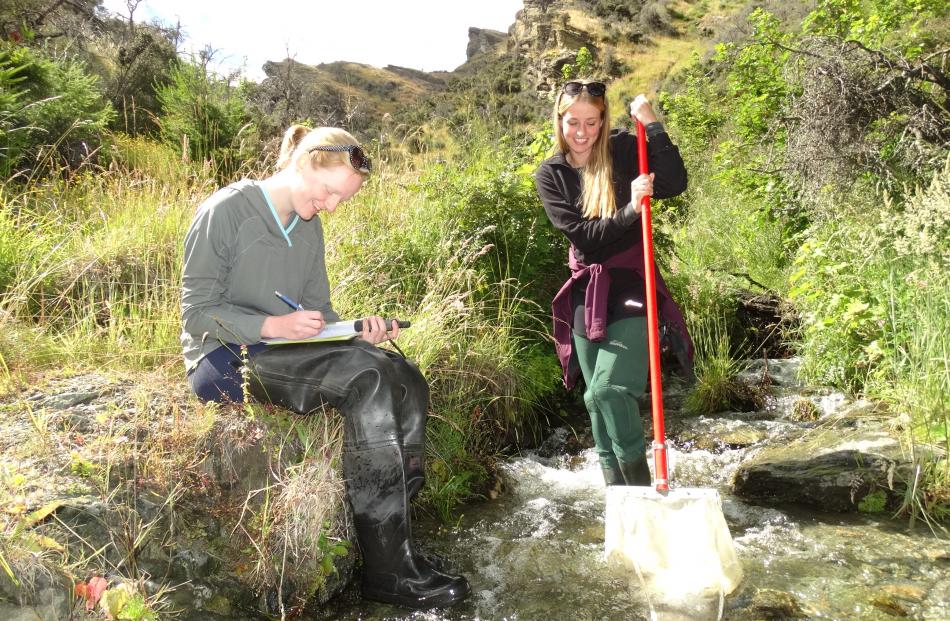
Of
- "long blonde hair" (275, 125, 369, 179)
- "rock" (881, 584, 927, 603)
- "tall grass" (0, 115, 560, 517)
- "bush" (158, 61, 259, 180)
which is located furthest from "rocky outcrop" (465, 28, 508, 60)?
"rock" (881, 584, 927, 603)

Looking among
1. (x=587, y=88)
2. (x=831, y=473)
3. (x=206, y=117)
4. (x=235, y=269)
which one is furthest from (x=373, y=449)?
(x=206, y=117)

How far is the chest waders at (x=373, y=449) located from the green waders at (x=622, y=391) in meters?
0.82

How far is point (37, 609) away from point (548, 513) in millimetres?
2372

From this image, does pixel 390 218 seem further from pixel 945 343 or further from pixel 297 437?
pixel 945 343

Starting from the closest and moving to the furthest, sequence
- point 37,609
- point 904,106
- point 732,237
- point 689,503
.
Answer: point 37,609
point 689,503
point 904,106
point 732,237

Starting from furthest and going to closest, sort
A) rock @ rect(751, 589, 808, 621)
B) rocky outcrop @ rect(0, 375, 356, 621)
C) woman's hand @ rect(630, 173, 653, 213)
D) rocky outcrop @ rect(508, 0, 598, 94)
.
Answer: rocky outcrop @ rect(508, 0, 598, 94)
woman's hand @ rect(630, 173, 653, 213)
rock @ rect(751, 589, 808, 621)
rocky outcrop @ rect(0, 375, 356, 621)

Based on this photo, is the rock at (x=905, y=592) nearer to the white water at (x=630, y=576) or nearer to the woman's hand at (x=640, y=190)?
the white water at (x=630, y=576)

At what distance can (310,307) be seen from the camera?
3.12 metres

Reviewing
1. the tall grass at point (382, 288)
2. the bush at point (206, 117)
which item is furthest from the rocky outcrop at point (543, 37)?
the tall grass at point (382, 288)

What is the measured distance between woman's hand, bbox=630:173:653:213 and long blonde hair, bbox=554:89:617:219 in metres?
0.13

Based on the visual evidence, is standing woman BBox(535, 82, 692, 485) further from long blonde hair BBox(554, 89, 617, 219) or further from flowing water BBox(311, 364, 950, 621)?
flowing water BBox(311, 364, 950, 621)

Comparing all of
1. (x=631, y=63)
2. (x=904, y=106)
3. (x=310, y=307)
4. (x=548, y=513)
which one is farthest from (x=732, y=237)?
(x=631, y=63)

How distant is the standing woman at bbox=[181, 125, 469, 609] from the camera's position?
2.64 m

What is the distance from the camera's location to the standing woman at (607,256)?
289 cm
